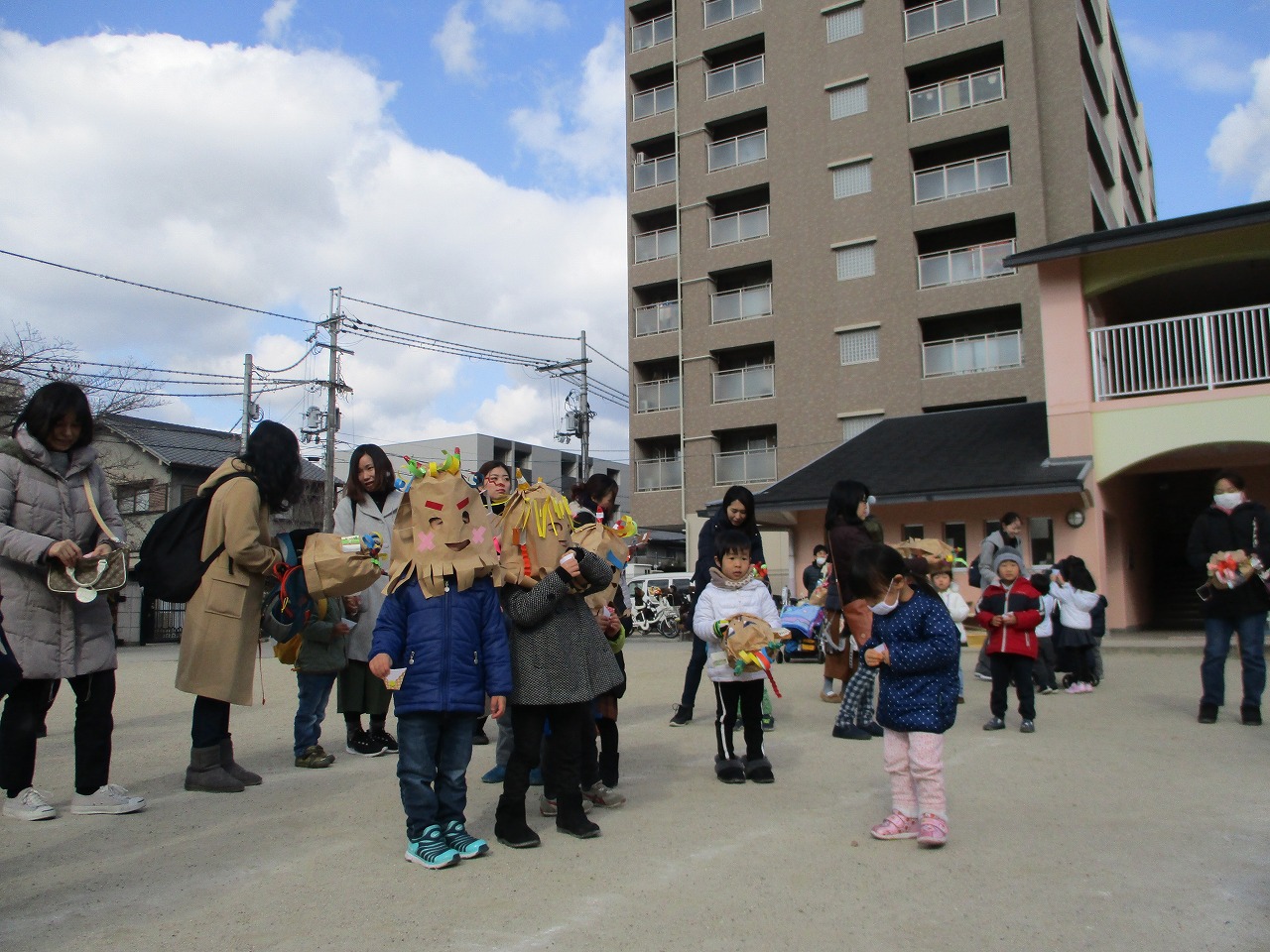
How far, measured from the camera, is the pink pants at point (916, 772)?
4055mm

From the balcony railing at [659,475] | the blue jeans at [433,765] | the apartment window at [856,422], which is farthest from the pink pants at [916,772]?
the balcony railing at [659,475]

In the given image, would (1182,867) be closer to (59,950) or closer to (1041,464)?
(59,950)

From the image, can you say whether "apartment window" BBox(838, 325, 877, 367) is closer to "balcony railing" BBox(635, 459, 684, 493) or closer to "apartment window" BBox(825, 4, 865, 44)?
"balcony railing" BBox(635, 459, 684, 493)

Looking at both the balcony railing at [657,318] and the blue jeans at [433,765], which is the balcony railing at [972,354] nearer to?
the balcony railing at [657,318]

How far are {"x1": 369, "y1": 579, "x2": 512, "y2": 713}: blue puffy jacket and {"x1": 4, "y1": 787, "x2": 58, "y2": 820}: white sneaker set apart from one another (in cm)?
205

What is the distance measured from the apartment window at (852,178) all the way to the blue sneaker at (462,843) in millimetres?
30731

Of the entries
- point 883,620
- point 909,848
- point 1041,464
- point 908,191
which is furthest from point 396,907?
point 908,191

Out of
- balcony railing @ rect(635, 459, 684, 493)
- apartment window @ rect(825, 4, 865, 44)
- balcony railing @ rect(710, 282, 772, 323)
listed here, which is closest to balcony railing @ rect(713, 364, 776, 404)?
balcony railing @ rect(710, 282, 772, 323)

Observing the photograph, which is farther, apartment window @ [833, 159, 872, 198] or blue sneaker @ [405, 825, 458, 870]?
apartment window @ [833, 159, 872, 198]

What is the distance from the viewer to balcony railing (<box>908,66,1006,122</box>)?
29.5m

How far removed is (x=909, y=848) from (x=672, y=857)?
3.34 feet

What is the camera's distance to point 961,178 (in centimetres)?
2983

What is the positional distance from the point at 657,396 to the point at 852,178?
34.2 feet

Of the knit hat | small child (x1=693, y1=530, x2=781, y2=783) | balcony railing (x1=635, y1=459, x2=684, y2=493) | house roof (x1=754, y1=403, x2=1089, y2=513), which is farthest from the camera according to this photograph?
balcony railing (x1=635, y1=459, x2=684, y2=493)
